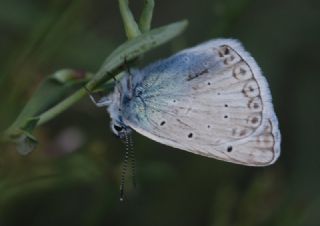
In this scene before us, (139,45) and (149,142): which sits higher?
(139,45)

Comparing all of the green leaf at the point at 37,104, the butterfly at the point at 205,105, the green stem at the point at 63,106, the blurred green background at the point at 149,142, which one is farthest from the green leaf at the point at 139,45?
the blurred green background at the point at 149,142

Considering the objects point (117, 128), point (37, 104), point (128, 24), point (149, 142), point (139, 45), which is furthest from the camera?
point (149, 142)

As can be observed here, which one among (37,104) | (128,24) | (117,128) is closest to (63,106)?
(37,104)

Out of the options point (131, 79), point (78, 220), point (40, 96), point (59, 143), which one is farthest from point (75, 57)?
point (40, 96)

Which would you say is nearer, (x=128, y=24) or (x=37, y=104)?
(x=128, y=24)

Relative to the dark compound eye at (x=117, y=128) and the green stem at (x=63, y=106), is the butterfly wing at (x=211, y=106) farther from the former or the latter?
the green stem at (x=63, y=106)

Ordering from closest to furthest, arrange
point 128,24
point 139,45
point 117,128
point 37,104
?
point 139,45, point 128,24, point 37,104, point 117,128

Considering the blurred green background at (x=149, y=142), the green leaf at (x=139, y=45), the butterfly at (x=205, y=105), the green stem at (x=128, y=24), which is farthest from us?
the blurred green background at (x=149, y=142)

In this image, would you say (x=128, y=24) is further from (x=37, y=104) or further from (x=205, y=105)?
(x=205, y=105)
